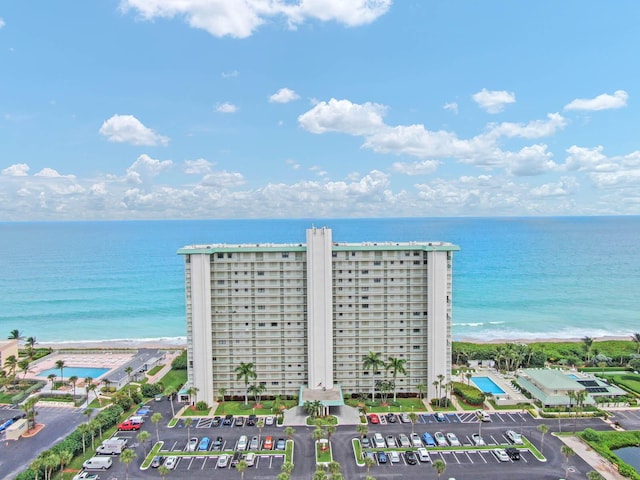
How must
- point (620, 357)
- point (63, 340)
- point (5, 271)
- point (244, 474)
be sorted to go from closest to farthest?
point (244, 474) → point (620, 357) → point (63, 340) → point (5, 271)

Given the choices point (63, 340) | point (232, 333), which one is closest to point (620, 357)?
point (232, 333)

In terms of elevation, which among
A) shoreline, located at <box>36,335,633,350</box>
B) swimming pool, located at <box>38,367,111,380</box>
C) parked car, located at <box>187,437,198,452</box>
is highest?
parked car, located at <box>187,437,198,452</box>

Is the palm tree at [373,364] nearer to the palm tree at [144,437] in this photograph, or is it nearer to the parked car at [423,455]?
the parked car at [423,455]

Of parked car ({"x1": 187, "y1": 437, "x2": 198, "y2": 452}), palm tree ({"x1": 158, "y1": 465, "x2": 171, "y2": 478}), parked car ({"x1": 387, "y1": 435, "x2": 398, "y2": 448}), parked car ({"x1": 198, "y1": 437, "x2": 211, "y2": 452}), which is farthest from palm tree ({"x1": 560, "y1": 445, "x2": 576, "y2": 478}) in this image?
palm tree ({"x1": 158, "y1": 465, "x2": 171, "y2": 478})

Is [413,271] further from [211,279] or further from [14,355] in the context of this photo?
[14,355]

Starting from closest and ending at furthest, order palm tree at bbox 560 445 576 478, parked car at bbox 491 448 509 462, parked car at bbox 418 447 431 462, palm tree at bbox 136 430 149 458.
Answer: palm tree at bbox 560 445 576 478, palm tree at bbox 136 430 149 458, parked car at bbox 491 448 509 462, parked car at bbox 418 447 431 462

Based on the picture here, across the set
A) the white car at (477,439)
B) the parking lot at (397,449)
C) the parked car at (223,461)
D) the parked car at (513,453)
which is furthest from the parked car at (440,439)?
the parked car at (223,461)

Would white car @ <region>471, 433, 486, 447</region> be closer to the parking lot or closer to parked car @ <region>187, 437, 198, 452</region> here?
the parking lot
